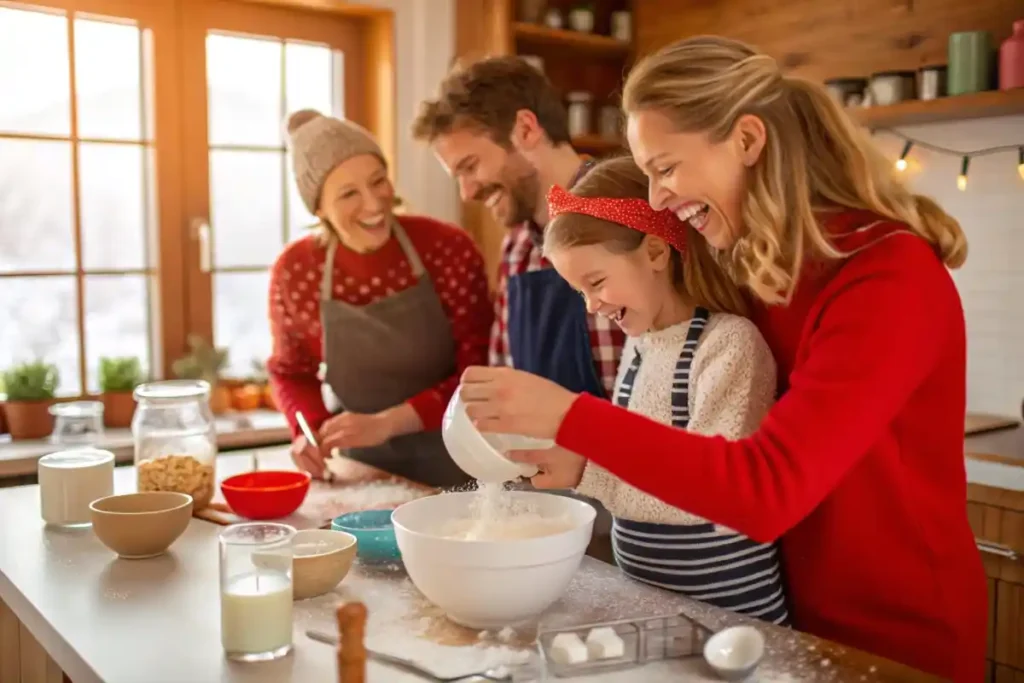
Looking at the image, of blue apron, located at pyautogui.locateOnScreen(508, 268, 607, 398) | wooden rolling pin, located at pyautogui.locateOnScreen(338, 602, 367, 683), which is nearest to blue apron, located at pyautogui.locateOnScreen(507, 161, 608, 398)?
blue apron, located at pyautogui.locateOnScreen(508, 268, 607, 398)

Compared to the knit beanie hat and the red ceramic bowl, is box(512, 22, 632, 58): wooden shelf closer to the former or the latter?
the knit beanie hat

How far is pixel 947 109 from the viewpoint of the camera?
8.73 feet

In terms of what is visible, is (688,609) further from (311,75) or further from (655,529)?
(311,75)

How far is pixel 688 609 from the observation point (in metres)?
1.25

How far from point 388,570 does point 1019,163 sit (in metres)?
2.20

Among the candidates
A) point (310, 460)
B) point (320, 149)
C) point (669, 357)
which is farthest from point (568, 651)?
point (320, 149)

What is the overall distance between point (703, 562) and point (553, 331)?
0.65m

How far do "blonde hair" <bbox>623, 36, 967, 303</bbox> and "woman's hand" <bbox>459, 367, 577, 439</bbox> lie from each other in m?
0.29

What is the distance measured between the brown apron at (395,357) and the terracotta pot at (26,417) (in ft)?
3.32

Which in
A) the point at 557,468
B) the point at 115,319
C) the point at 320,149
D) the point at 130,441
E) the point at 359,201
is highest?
the point at 320,149

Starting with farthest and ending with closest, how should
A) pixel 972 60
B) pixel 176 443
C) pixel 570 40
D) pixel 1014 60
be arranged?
pixel 570 40
pixel 972 60
pixel 1014 60
pixel 176 443

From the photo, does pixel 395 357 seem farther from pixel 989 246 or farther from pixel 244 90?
pixel 989 246

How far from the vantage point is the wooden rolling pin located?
0.89 meters

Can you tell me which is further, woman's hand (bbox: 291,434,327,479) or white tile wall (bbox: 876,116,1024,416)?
white tile wall (bbox: 876,116,1024,416)
